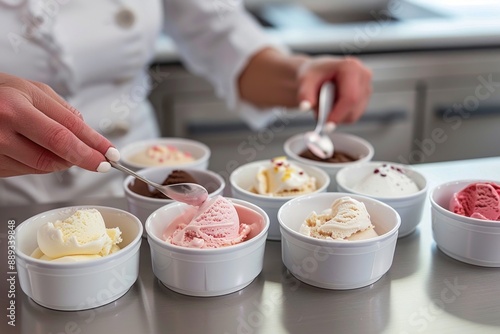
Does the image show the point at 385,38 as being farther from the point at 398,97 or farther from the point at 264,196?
the point at 264,196

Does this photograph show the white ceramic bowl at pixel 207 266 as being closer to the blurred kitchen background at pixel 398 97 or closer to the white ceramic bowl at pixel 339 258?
the white ceramic bowl at pixel 339 258

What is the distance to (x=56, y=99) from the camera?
31.8 inches

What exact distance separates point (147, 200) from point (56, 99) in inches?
7.9

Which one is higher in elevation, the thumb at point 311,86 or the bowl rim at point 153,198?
the thumb at point 311,86

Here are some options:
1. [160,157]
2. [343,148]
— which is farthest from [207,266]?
[343,148]

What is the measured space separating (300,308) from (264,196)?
0.71ft

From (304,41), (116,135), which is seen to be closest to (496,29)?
(304,41)

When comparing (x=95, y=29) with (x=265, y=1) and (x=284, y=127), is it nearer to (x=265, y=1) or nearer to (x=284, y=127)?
(x=284, y=127)

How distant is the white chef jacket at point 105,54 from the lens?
119 centimetres

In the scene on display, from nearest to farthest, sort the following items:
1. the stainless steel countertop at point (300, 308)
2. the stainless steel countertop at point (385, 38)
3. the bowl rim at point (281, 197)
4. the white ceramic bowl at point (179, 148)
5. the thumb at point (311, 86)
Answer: the stainless steel countertop at point (300, 308) → the bowl rim at point (281, 197) → the white ceramic bowl at point (179, 148) → the thumb at point (311, 86) → the stainless steel countertop at point (385, 38)

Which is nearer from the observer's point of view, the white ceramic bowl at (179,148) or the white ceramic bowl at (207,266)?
the white ceramic bowl at (207,266)

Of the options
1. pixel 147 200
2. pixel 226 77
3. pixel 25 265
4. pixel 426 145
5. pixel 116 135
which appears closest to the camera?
pixel 25 265

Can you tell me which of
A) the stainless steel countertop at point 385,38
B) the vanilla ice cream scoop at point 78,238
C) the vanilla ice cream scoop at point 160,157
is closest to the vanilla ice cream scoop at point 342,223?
the vanilla ice cream scoop at point 78,238

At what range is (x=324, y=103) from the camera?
1258 millimetres
